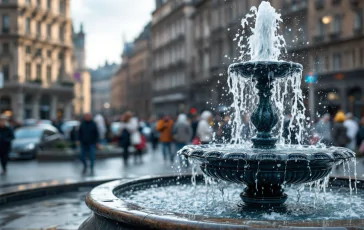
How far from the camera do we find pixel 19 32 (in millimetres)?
61281

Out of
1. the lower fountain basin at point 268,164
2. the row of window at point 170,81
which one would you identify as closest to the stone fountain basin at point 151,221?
the lower fountain basin at point 268,164

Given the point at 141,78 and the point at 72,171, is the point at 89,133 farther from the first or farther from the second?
the point at 141,78

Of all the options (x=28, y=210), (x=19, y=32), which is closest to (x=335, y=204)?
(x=28, y=210)

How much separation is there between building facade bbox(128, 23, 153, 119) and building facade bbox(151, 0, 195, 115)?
7181 millimetres

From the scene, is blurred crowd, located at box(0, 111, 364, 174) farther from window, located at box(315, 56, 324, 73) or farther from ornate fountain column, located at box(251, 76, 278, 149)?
window, located at box(315, 56, 324, 73)

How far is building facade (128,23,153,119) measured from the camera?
281 ft

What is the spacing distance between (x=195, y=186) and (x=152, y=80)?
70.3 m

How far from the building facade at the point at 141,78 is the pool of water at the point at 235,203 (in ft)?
238

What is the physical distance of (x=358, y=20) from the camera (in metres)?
34.8

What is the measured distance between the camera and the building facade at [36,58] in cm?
6119

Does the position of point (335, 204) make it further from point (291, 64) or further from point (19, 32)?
point (19, 32)

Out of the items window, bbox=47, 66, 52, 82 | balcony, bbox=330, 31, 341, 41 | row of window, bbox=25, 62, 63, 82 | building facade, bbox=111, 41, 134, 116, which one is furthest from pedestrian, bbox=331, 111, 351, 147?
building facade, bbox=111, 41, 134, 116

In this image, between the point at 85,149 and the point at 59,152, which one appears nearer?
the point at 85,149

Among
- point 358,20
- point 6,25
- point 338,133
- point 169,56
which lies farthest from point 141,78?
point 338,133
